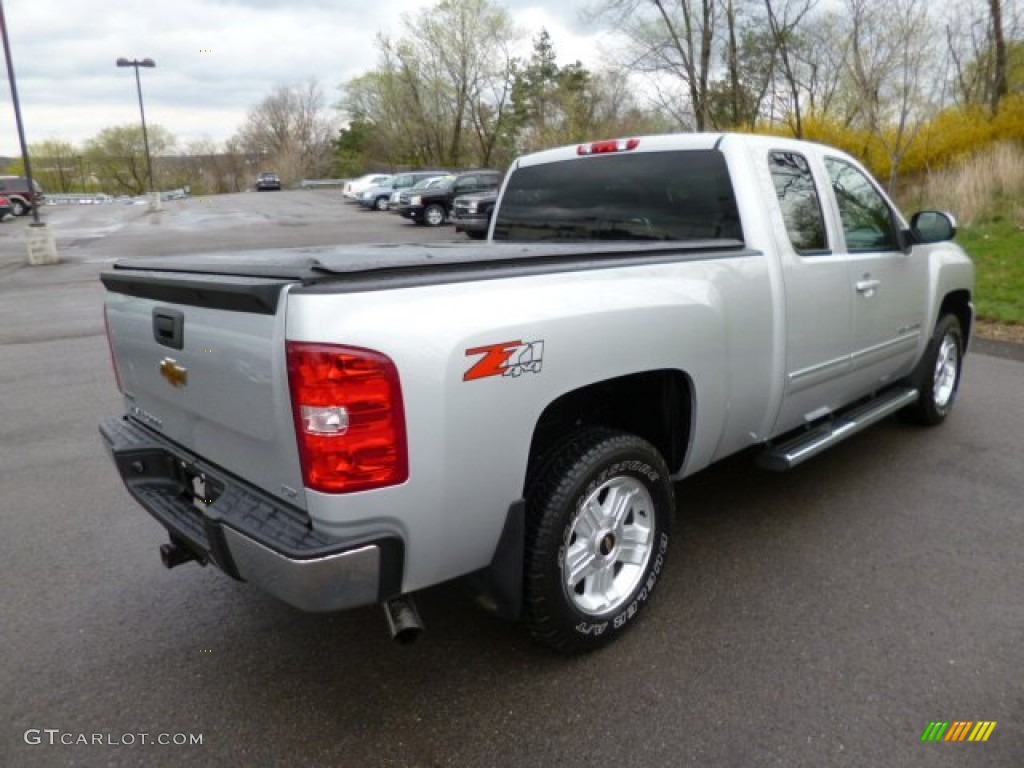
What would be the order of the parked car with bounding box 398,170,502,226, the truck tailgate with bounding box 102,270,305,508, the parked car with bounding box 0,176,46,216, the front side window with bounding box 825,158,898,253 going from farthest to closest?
the parked car with bounding box 0,176,46,216 < the parked car with bounding box 398,170,502,226 < the front side window with bounding box 825,158,898,253 < the truck tailgate with bounding box 102,270,305,508

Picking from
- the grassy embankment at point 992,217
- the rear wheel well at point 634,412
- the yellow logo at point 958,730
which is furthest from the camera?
the grassy embankment at point 992,217

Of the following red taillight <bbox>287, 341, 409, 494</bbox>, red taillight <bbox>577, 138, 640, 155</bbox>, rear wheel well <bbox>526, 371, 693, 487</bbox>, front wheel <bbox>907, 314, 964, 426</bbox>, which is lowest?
front wheel <bbox>907, 314, 964, 426</bbox>

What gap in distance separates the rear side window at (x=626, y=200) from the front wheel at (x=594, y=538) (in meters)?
1.33

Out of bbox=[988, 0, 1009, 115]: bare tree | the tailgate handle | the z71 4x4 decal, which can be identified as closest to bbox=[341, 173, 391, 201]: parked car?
bbox=[988, 0, 1009, 115]: bare tree

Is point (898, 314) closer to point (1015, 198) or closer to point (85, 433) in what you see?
point (85, 433)

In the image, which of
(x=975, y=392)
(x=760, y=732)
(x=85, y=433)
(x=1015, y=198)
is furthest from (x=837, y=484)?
(x=1015, y=198)

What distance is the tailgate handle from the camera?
2369 mm

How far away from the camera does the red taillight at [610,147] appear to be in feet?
12.2

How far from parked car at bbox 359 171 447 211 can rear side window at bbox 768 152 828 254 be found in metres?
30.4

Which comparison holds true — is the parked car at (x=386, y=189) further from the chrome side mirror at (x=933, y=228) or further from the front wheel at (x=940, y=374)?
the chrome side mirror at (x=933, y=228)

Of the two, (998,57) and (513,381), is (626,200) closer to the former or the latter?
(513,381)

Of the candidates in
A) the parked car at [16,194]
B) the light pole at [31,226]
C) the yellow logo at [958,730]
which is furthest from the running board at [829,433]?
the parked car at [16,194]

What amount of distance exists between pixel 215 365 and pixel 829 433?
3.00 metres

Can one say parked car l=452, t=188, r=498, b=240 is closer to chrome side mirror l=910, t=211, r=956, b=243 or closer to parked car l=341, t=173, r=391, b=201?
parked car l=341, t=173, r=391, b=201
